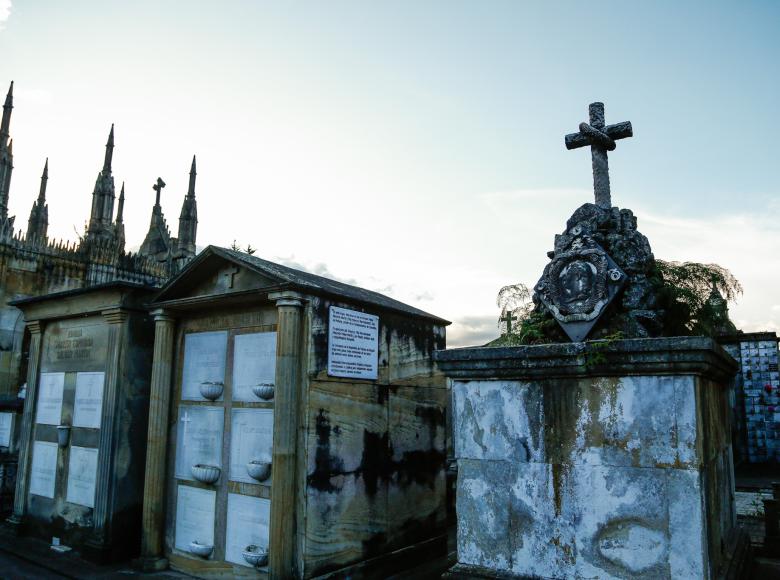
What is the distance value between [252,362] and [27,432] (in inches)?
224

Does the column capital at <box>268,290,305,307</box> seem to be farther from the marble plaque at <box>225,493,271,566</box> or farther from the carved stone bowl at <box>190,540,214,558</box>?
the carved stone bowl at <box>190,540,214,558</box>

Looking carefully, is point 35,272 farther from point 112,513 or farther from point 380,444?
point 380,444

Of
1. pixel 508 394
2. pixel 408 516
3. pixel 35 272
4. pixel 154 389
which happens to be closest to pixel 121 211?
pixel 35 272

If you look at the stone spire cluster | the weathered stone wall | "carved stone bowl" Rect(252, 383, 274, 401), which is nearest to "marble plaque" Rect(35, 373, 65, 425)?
"carved stone bowl" Rect(252, 383, 274, 401)

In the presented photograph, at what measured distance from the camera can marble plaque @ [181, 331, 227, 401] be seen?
783 centimetres

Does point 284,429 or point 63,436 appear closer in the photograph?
point 284,429

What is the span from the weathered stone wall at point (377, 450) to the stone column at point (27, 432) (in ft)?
21.3

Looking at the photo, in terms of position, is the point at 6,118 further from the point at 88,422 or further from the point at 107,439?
the point at 107,439

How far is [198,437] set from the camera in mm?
7801

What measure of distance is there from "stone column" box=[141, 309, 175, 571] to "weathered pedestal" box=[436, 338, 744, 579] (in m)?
5.23

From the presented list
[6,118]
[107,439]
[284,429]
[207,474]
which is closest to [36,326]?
[107,439]

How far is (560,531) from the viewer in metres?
3.97

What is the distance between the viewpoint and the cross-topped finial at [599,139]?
5410mm

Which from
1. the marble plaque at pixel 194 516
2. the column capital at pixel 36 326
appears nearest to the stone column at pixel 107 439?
the marble plaque at pixel 194 516
